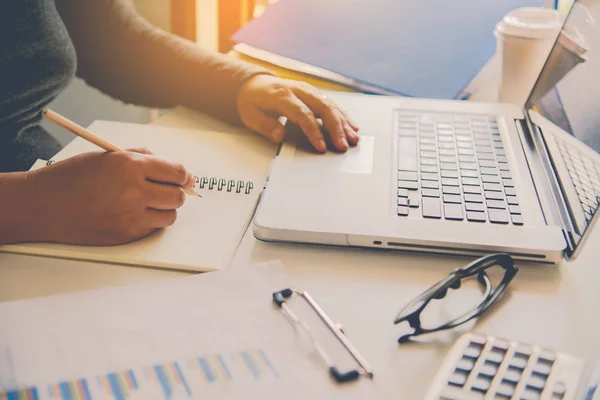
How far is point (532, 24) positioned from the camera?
35.4 inches

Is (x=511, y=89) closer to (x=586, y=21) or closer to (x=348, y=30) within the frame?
(x=586, y=21)

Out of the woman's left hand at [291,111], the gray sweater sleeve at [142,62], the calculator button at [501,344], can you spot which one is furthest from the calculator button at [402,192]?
the gray sweater sleeve at [142,62]

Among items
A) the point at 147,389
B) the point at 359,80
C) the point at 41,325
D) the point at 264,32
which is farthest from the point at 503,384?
the point at 264,32

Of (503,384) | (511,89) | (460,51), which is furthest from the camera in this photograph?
(460,51)

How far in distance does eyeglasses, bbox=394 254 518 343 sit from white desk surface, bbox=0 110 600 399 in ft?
0.04

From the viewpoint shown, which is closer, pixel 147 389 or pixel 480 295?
pixel 147 389

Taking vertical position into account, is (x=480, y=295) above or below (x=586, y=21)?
below

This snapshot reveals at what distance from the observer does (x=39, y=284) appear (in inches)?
21.7

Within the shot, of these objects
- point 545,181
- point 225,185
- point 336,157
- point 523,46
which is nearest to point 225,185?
point 225,185

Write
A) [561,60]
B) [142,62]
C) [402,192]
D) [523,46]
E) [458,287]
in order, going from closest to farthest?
[458,287] < [402,192] < [561,60] < [523,46] < [142,62]

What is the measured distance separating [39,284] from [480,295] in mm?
402

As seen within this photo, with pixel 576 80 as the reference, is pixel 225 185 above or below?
below

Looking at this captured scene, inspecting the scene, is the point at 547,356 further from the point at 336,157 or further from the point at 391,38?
the point at 391,38

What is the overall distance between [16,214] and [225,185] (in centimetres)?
22
